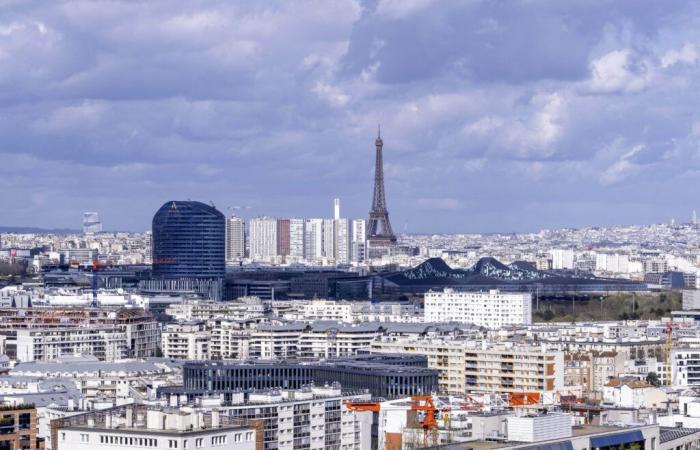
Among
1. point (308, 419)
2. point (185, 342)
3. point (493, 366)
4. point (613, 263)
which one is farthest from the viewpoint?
point (613, 263)

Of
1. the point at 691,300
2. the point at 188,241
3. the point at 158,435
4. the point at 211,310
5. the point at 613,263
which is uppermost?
the point at 188,241

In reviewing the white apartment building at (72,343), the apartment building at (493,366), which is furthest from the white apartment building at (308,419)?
the white apartment building at (72,343)

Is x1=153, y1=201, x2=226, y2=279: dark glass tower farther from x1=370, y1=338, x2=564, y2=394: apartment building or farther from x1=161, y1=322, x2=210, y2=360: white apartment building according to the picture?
x1=370, y1=338, x2=564, y2=394: apartment building

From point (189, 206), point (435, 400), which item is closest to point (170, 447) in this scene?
point (435, 400)

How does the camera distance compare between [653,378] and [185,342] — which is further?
[185,342]

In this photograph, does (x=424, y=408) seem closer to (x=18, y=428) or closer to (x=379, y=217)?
(x=18, y=428)

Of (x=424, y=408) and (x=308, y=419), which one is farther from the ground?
(x=424, y=408)

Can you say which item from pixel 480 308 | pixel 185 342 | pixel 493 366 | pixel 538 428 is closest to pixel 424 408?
pixel 538 428

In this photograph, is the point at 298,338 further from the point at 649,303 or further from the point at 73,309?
the point at 649,303
